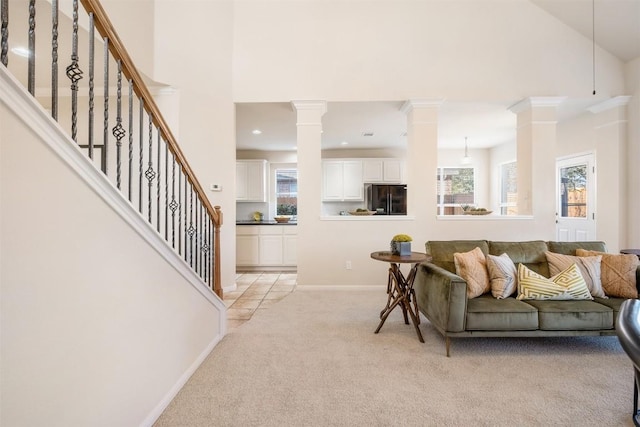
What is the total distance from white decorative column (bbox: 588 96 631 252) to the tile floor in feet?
14.5

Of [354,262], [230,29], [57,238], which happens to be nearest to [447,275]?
[354,262]

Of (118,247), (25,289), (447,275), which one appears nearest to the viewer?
(25,289)

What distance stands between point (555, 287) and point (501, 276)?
397mm

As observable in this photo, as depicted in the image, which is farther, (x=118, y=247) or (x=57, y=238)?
(x=118, y=247)

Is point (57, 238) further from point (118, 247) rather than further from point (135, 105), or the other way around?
point (135, 105)

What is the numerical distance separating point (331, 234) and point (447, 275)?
78.8 inches

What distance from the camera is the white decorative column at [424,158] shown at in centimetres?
411

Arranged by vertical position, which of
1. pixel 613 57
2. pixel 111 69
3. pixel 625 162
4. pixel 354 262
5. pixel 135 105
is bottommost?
pixel 354 262

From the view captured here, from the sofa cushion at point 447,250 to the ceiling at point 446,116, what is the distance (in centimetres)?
219

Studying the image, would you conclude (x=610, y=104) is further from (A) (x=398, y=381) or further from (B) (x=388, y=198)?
(A) (x=398, y=381)

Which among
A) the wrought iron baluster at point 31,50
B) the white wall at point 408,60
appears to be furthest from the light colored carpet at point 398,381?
the white wall at point 408,60

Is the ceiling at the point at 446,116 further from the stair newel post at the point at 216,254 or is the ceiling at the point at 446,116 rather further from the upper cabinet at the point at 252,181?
the stair newel post at the point at 216,254

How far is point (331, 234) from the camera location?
420 centimetres

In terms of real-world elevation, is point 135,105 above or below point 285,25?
below
